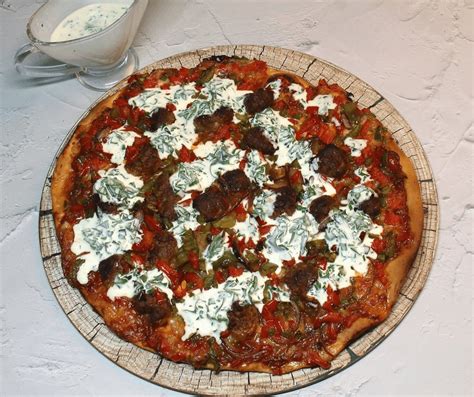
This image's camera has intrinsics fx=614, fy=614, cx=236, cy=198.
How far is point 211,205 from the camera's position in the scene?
3.60m

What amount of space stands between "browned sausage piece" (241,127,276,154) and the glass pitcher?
1221 millimetres

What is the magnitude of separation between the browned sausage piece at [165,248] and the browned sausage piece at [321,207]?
0.84 m

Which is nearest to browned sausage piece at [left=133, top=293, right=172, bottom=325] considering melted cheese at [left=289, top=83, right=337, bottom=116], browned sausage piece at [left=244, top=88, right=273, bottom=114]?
browned sausage piece at [left=244, top=88, right=273, bottom=114]

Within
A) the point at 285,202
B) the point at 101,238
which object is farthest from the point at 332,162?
the point at 101,238

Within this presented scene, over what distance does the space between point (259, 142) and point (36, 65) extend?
209 cm

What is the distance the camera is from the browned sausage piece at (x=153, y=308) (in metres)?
3.36

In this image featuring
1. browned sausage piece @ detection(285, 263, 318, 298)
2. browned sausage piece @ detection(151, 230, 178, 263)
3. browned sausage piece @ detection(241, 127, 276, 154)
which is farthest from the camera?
browned sausage piece @ detection(241, 127, 276, 154)

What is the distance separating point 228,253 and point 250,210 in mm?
313

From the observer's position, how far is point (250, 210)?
3697 mm

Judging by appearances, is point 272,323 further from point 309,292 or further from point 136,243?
point 136,243

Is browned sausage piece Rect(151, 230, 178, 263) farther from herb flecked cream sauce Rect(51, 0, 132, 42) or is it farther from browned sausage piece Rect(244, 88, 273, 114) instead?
herb flecked cream sauce Rect(51, 0, 132, 42)

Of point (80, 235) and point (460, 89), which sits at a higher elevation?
point (460, 89)

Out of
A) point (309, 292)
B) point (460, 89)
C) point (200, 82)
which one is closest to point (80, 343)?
point (309, 292)

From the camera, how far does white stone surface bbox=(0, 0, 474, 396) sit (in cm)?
364
